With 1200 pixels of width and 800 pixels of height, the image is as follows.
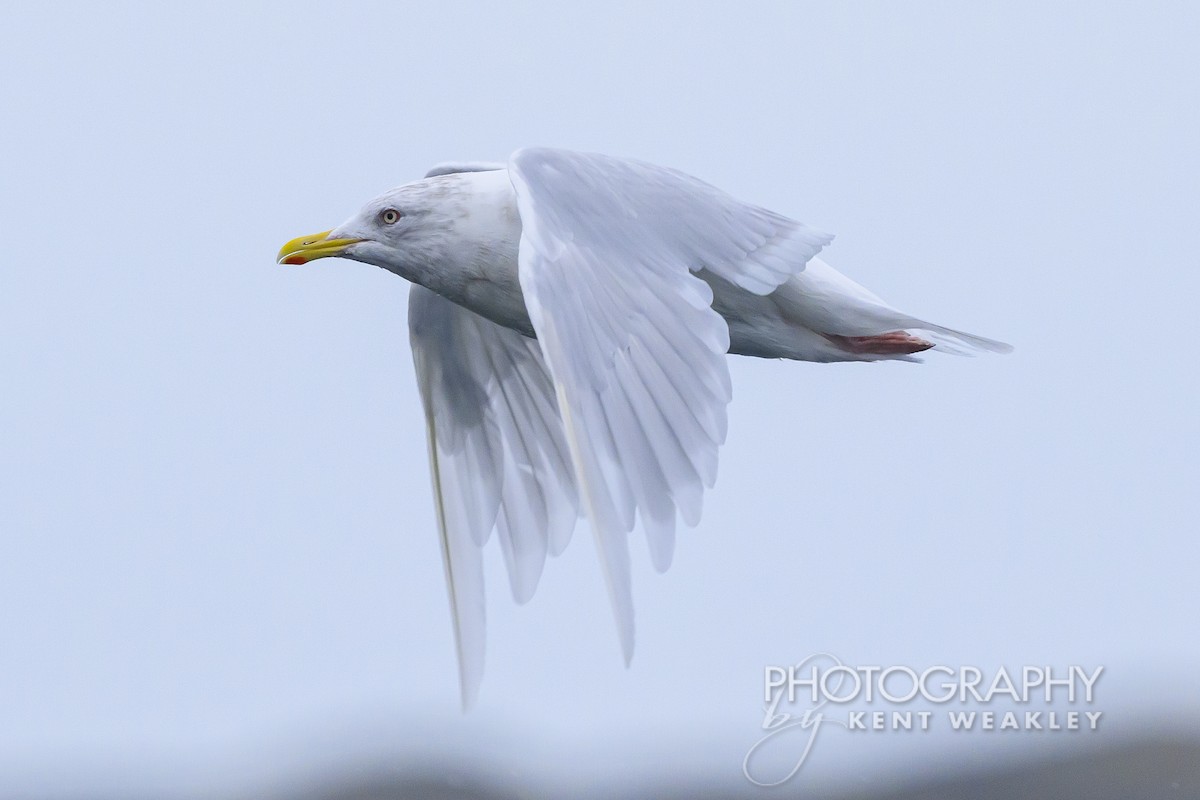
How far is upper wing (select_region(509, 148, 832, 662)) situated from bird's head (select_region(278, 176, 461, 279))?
0.47m

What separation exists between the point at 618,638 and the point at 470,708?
8.53 ft

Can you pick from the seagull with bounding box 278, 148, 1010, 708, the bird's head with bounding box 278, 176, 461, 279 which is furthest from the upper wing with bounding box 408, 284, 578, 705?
the bird's head with bounding box 278, 176, 461, 279

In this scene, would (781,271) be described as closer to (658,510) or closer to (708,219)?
(708,219)

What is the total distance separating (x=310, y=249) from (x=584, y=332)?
4.90 ft

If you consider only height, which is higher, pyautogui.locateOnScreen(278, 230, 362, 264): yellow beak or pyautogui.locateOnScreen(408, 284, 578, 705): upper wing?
pyautogui.locateOnScreen(278, 230, 362, 264): yellow beak

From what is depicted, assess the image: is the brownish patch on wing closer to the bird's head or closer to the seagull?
the seagull

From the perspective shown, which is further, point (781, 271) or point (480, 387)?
point (480, 387)

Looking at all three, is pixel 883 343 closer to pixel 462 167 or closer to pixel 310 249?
pixel 462 167

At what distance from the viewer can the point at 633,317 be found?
5000mm

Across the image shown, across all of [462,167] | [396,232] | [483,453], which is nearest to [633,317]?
[396,232]

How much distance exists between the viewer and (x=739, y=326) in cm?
575

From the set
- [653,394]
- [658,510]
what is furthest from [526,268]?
[658,510]

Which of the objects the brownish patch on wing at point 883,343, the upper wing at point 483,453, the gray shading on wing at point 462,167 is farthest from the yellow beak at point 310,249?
the brownish patch on wing at point 883,343

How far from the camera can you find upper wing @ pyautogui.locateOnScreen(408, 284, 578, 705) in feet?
22.1
